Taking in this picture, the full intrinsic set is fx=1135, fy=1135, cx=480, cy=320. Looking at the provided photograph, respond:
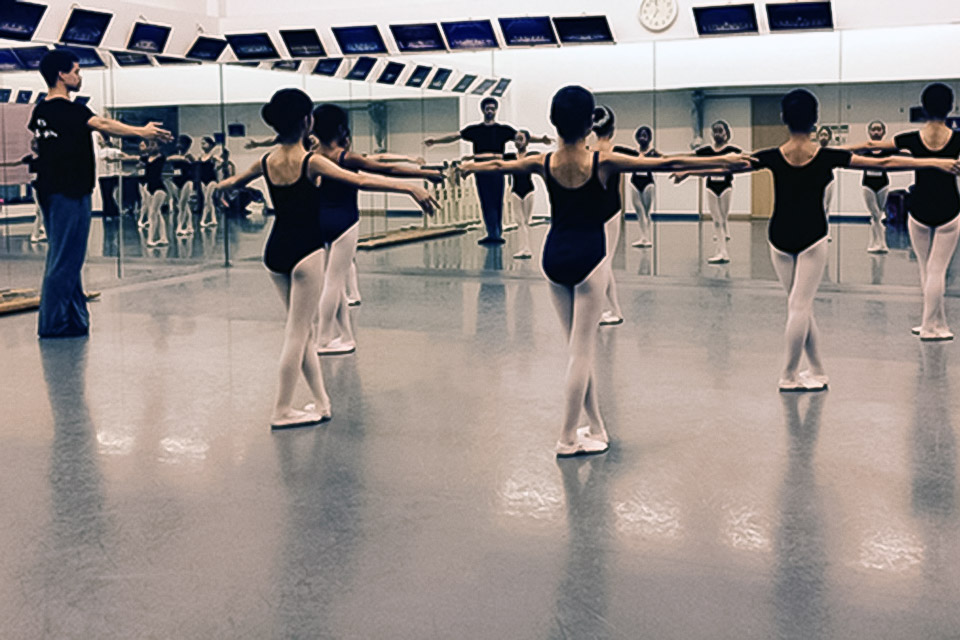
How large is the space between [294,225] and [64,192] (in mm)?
4518

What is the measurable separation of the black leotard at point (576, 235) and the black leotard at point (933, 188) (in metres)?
4.34

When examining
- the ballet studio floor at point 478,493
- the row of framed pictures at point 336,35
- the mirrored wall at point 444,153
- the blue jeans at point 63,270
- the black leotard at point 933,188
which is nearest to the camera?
the ballet studio floor at point 478,493

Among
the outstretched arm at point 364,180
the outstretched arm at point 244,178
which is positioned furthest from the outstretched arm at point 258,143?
the outstretched arm at point 364,180

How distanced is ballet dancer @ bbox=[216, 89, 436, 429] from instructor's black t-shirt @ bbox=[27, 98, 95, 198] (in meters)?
3.98

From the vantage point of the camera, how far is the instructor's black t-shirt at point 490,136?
15.6 m

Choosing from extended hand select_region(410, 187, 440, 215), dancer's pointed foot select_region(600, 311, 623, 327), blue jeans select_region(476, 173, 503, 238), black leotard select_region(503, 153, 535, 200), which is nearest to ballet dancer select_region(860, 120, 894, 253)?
black leotard select_region(503, 153, 535, 200)

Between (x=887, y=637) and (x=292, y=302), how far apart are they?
394 centimetres

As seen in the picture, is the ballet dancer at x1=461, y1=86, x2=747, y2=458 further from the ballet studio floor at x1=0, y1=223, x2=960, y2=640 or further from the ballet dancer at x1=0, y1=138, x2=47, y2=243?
Result: the ballet dancer at x1=0, y1=138, x2=47, y2=243

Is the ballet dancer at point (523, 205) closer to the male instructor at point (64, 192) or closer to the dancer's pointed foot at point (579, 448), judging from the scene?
the male instructor at point (64, 192)

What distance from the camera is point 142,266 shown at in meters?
16.0

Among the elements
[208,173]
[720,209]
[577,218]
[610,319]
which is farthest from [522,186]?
[577,218]

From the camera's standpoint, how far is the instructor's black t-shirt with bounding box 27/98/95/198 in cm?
995

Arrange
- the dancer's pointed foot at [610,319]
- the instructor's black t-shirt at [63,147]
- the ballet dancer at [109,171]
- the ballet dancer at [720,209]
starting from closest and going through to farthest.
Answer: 1. the instructor's black t-shirt at [63,147]
2. the dancer's pointed foot at [610,319]
3. the ballet dancer at [109,171]
4. the ballet dancer at [720,209]

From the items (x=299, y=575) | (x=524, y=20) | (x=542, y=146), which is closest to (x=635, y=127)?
(x=542, y=146)
